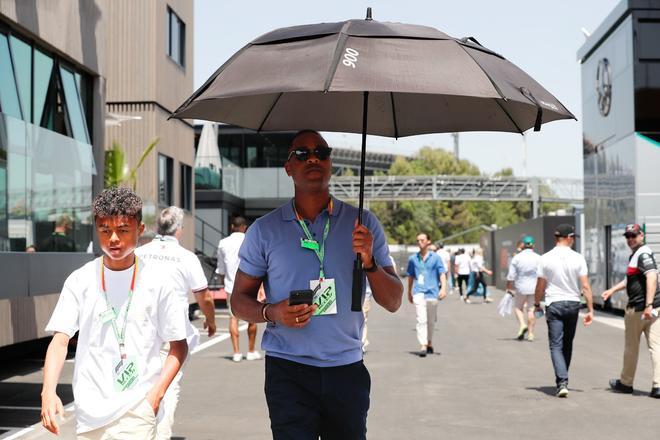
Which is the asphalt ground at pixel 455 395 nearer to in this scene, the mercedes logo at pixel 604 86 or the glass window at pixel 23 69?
the glass window at pixel 23 69

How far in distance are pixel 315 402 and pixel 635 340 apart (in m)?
7.57

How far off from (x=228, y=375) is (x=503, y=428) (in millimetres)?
4709

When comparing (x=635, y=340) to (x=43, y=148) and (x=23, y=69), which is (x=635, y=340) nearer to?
(x=43, y=148)

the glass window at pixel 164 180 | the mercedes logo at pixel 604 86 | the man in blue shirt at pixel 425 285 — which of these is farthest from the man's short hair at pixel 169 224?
the mercedes logo at pixel 604 86

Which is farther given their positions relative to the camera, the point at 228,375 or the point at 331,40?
Result: the point at 228,375

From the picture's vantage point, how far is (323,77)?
13.0ft

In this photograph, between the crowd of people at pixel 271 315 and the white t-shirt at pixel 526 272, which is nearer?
the crowd of people at pixel 271 315

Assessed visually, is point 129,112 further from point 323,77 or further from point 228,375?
point 323,77

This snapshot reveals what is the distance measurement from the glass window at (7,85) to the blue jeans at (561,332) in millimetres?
6147

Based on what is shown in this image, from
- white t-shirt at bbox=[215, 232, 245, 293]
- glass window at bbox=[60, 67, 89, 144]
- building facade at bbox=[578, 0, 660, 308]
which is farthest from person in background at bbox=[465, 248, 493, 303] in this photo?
glass window at bbox=[60, 67, 89, 144]

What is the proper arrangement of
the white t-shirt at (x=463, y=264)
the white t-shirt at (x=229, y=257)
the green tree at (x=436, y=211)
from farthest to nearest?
the green tree at (x=436, y=211)
the white t-shirt at (x=463, y=264)
the white t-shirt at (x=229, y=257)

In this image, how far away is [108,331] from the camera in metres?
4.19

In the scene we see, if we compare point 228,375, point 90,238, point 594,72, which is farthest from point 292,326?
point 594,72

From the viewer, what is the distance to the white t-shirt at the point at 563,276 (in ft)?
35.8
